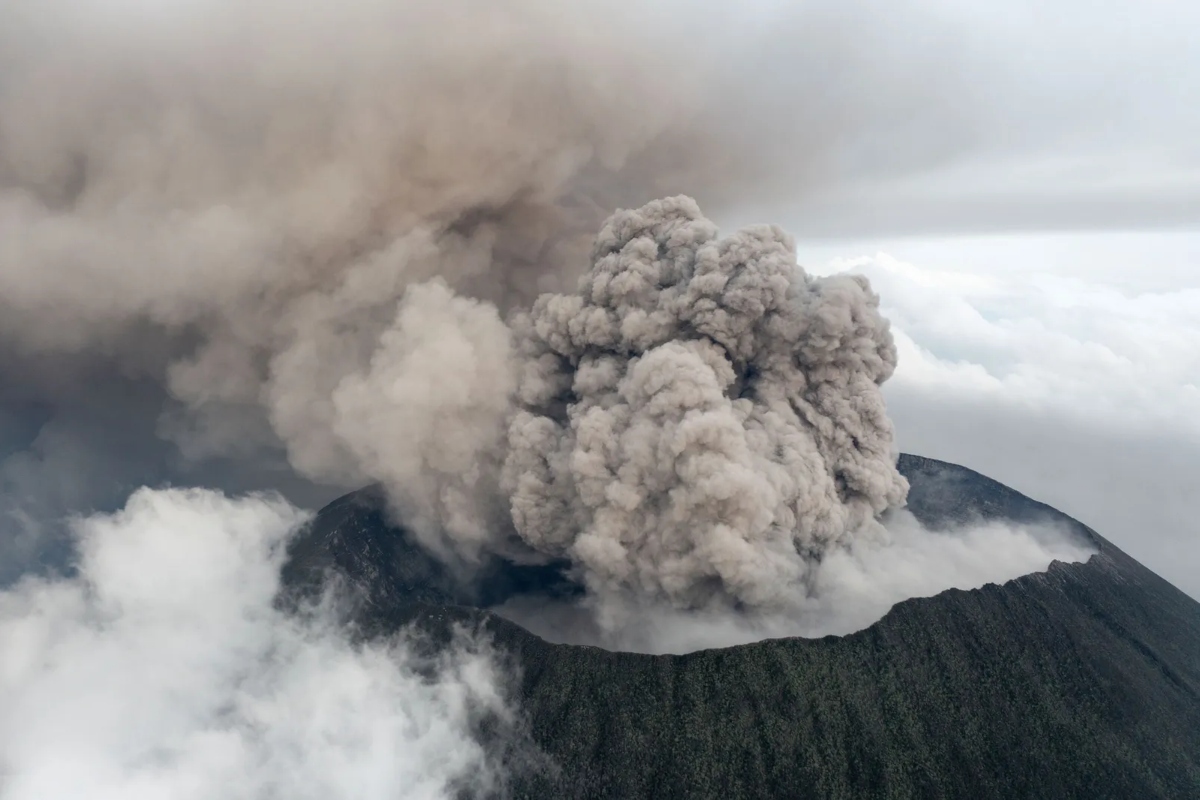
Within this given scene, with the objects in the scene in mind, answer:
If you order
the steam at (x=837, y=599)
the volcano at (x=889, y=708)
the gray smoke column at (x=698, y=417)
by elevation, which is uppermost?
the gray smoke column at (x=698, y=417)

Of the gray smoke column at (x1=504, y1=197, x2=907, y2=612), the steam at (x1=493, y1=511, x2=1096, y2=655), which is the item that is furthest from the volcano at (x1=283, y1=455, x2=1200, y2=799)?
the gray smoke column at (x1=504, y1=197, x2=907, y2=612)

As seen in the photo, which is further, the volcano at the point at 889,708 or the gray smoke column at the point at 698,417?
the gray smoke column at the point at 698,417

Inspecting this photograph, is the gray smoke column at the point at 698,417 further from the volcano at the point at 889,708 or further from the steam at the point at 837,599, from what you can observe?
the volcano at the point at 889,708

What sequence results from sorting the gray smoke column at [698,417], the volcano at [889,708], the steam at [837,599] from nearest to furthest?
the volcano at [889,708]
the gray smoke column at [698,417]
the steam at [837,599]

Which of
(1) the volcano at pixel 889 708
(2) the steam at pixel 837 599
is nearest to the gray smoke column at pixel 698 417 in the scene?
(2) the steam at pixel 837 599

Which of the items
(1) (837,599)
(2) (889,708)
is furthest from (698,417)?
(2) (889,708)

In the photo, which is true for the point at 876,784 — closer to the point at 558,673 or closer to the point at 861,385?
the point at 558,673

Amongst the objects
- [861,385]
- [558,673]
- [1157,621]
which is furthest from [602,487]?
[1157,621]

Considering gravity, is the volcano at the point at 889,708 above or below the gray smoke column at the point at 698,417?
below

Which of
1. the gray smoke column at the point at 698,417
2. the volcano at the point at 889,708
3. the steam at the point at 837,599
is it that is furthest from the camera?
the steam at the point at 837,599

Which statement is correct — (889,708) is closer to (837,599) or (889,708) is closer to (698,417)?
(837,599)
